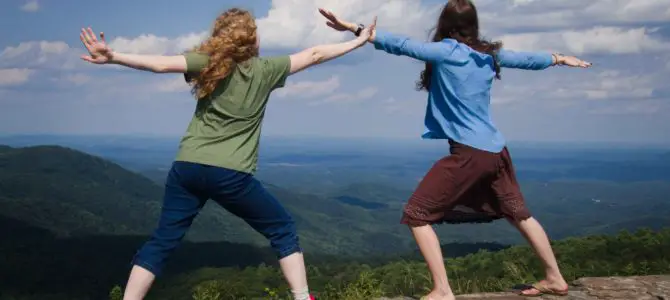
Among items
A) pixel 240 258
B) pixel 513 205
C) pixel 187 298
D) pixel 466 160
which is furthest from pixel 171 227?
Result: pixel 240 258

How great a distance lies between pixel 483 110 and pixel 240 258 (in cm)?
17788

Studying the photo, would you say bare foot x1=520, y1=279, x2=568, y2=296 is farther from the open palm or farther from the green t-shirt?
the green t-shirt

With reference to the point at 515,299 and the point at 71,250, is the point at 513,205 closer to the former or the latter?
the point at 515,299

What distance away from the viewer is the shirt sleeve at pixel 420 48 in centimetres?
539

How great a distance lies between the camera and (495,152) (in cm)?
548

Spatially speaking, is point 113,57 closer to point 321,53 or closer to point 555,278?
point 321,53

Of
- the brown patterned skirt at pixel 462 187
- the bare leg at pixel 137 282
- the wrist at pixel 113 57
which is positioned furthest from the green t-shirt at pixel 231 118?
the brown patterned skirt at pixel 462 187

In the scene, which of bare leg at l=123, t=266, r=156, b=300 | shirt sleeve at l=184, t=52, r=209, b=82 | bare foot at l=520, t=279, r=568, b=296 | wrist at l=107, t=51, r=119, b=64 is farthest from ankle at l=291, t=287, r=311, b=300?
bare foot at l=520, t=279, r=568, b=296

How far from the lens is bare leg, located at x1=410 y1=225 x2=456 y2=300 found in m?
5.50

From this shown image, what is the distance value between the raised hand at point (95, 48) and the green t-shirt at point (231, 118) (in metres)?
0.53

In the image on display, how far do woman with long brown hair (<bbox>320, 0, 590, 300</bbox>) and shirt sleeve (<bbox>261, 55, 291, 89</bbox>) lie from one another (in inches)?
32.0

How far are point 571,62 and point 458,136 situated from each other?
1.71 metres

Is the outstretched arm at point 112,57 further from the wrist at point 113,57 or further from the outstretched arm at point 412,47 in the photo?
the outstretched arm at point 412,47

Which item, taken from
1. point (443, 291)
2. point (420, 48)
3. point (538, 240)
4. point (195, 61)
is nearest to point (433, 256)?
point (443, 291)
